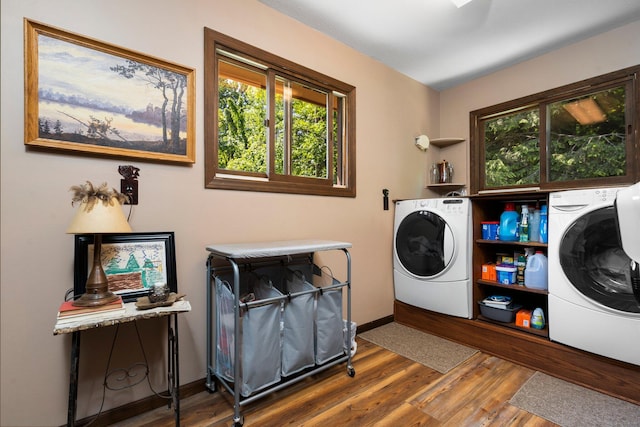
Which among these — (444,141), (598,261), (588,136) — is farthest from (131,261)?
(588,136)

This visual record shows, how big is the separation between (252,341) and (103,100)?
1444 millimetres

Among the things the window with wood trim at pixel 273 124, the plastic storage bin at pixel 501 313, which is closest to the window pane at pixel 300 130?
the window with wood trim at pixel 273 124

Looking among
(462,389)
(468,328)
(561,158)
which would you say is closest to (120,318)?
(462,389)

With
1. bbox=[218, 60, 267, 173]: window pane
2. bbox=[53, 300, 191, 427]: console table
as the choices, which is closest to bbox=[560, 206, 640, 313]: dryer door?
bbox=[218, 60, 267, 173]: window pane

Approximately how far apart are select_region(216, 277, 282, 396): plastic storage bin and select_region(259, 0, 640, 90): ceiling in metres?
2.02

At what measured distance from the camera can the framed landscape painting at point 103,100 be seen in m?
1.37

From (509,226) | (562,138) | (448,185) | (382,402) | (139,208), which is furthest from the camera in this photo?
(448,185)

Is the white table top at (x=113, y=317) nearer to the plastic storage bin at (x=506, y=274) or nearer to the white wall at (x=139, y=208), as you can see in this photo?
the white wall at (x=139, y=208)

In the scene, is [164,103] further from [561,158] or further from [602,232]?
[561,158]

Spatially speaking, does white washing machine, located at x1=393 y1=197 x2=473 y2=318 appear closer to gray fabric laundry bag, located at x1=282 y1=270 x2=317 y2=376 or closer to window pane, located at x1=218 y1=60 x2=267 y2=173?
gray fabric laundry bag, located at x1=282 y1=270 x2=317 y2=376

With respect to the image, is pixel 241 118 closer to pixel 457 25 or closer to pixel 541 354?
pixel 457 25

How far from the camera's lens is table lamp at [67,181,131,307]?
4.05ft

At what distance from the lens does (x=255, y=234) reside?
2.06 metres

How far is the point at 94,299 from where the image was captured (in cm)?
129
